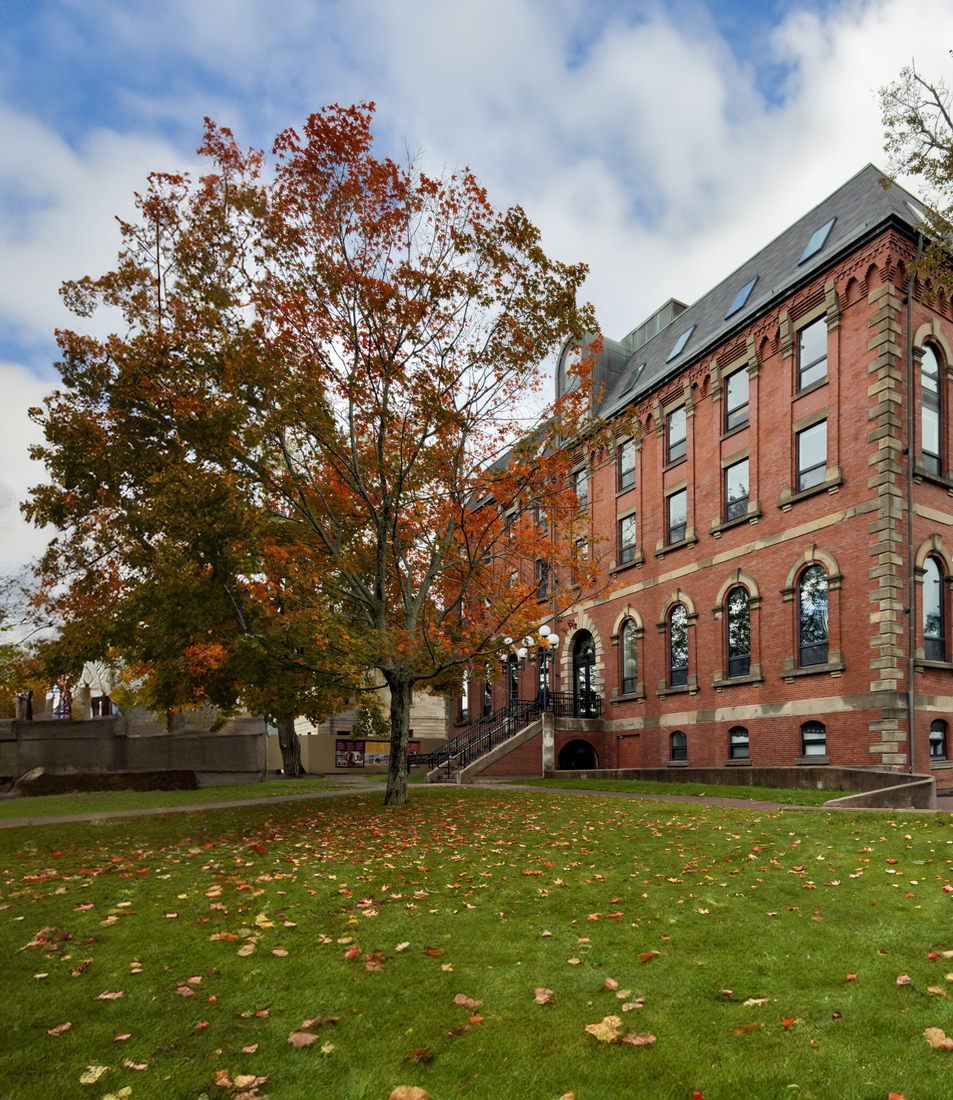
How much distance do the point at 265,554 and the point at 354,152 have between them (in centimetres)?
818

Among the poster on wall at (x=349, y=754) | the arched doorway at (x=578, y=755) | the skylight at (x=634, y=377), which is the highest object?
the skylight at (x=634, y=377)

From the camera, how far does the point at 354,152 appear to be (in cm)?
1352

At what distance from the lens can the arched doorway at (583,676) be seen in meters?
32.2

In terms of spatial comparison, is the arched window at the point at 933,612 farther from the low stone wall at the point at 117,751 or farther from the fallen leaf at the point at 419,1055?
the fallen leaf at the point at 419,1055

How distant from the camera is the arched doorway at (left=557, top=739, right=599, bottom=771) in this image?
102 ft

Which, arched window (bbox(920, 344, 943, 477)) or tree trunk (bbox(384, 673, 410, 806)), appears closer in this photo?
tree trunk (bbox(384, 673, 410, 806))

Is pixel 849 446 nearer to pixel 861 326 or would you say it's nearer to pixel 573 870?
pixel 861 326

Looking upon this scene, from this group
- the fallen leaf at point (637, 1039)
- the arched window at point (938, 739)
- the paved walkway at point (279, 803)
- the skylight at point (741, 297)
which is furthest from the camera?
the skylight at point (741, 297)

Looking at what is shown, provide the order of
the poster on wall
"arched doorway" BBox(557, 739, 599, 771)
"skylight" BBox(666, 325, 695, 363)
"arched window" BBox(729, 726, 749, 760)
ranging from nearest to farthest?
1. "arched window" BBox(729, 726, 749, 760)
2. "skylight" BBox(666, 325, 695, 363)
3. "arched doorway" BBox(557, 739, 599, 771)
4. the poster on wall

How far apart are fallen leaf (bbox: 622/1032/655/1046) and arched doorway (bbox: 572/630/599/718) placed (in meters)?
27.9

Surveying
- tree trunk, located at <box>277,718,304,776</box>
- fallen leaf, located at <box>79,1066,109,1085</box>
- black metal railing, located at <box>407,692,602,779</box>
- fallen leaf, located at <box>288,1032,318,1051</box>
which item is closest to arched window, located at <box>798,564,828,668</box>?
black metal railing, located at <box>407,692,602,779</box>

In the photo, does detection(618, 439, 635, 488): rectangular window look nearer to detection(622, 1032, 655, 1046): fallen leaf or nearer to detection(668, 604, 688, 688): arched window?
detection(668, 604, 688, 688): arched window

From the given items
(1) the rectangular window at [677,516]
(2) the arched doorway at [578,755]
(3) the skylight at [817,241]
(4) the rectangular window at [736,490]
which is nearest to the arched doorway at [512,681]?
(2) the arched doorway at [578,755]

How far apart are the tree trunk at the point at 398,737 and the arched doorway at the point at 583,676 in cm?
1755
